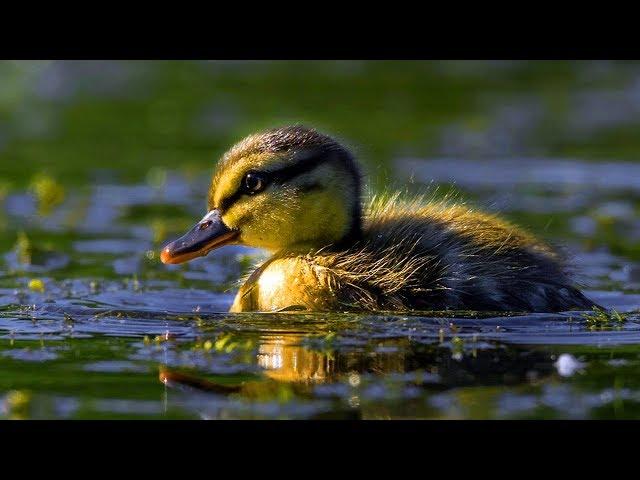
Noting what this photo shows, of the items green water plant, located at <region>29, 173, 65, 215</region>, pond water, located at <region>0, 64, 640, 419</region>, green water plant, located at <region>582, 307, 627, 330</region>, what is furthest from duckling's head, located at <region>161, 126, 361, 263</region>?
green water plant, located at <region>29, 173, 65, 215</region>

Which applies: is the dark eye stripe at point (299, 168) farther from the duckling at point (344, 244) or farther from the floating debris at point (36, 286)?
the floating debris at point (36, 286)

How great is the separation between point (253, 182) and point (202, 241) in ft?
1.74

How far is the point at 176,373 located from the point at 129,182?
7887 mm

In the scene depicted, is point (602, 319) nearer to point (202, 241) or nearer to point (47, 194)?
point (202, 241)

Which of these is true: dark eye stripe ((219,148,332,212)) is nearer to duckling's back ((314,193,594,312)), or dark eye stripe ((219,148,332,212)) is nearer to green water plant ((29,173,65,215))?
duckling's back ((314,193,594,312))

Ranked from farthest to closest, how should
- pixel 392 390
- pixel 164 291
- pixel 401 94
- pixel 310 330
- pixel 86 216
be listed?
pixel 401 94 < pixel 86 216 < pixel 164 291 < pixel 310 330 < pixel 392 390

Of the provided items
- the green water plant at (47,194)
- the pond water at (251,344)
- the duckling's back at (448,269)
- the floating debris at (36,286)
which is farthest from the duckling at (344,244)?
the green water plant at (47,194)

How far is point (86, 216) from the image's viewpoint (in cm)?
1259

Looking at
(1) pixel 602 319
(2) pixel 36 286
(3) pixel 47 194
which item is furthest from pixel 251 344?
(3) pixel 47 194

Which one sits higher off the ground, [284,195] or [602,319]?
[284,195]

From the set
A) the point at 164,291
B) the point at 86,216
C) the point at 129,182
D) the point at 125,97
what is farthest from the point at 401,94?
the point at 164,291

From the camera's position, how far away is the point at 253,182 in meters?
8.47

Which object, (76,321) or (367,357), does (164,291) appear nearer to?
(76,321)

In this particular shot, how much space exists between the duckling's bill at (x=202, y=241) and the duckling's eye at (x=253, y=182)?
A: 31cm
